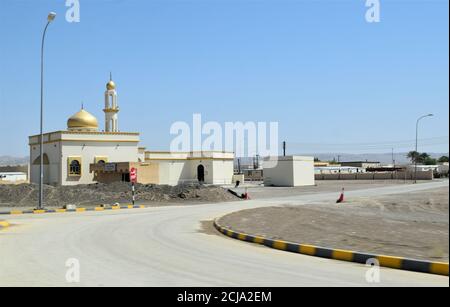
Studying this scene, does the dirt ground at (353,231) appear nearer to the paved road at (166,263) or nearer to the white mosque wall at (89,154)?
the paved road at (166,263)

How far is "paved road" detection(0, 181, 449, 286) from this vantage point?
8406 millimetres

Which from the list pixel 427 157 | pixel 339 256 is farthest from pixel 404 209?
pixel 427 157

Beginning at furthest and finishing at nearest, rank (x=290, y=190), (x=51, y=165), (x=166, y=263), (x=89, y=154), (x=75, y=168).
Answer: (x=51, y=165) < (x=89, y=154) < (x=75, y=168) < (x=290, y=190) < (x=166, y=263)

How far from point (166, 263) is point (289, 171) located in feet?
178

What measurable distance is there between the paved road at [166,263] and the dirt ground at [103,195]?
19.9 meters

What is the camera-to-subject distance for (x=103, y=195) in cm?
3812

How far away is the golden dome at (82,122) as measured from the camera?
62938mm

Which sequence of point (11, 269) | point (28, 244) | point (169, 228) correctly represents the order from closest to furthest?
point (11, 269) → point (28, 244) → point (169, 228)

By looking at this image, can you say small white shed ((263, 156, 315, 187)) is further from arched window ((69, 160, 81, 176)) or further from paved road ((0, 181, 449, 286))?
paved road ((0, 181, 449, 286))

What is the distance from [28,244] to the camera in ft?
44.9

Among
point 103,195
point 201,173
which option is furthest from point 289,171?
point 103,195

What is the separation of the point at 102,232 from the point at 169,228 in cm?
242

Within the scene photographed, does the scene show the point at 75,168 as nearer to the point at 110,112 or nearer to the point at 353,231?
the point at 110,112
